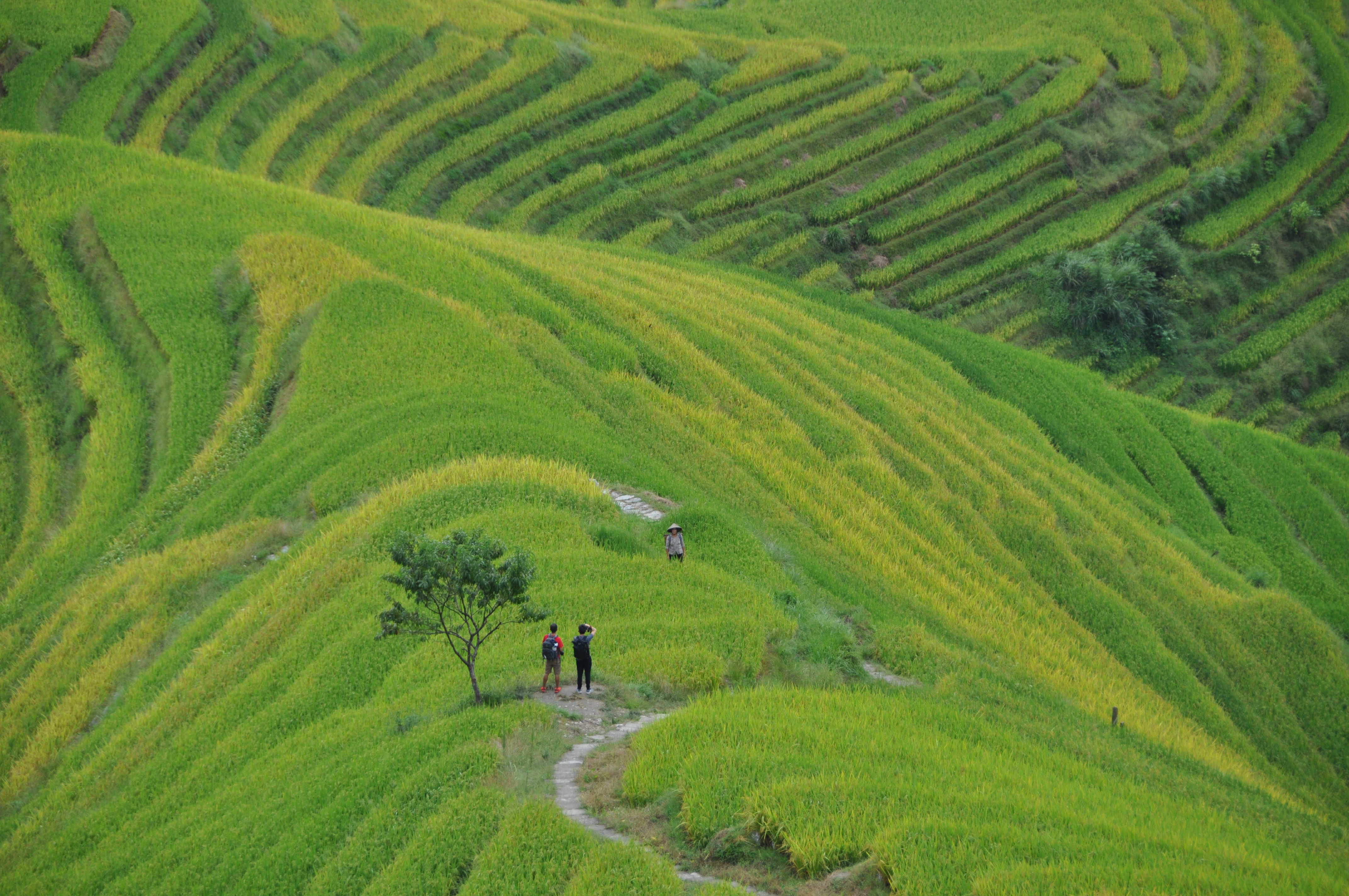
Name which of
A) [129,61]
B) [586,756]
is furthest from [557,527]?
[129,61]

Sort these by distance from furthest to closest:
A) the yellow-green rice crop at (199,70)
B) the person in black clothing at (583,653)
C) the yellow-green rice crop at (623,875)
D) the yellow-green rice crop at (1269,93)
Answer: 1. the yellow-green rice crop at (1269,93)
2. the yellow-green rice crop at (199,70)
3. the person in black clothing at (583,653)
4. the yellow-green rice crop at (623,875)

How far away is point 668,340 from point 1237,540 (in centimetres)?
2556

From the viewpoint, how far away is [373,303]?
117ft

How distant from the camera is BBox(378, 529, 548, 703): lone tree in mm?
17125

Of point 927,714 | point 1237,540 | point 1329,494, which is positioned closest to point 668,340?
point 927,714

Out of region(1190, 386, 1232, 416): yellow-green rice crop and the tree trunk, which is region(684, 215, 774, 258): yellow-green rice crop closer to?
region(1190, 386, 1232, 416): yellow-green rice crop

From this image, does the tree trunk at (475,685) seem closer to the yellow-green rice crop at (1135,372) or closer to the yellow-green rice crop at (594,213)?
the yellow-green rice crop at (594,213)

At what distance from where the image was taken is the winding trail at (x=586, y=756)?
13.1 m

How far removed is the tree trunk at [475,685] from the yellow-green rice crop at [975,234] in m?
46.9

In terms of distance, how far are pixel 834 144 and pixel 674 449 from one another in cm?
4026

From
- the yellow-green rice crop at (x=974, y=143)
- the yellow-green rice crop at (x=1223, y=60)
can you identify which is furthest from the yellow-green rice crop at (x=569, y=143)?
the yellow-green rice crop at (x=1223, y=60)

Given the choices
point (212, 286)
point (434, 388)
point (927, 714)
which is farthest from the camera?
point (212, 286)

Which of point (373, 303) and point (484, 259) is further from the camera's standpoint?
point (484, 259)

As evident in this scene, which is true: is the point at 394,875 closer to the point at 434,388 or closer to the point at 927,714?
the point at 927,714
